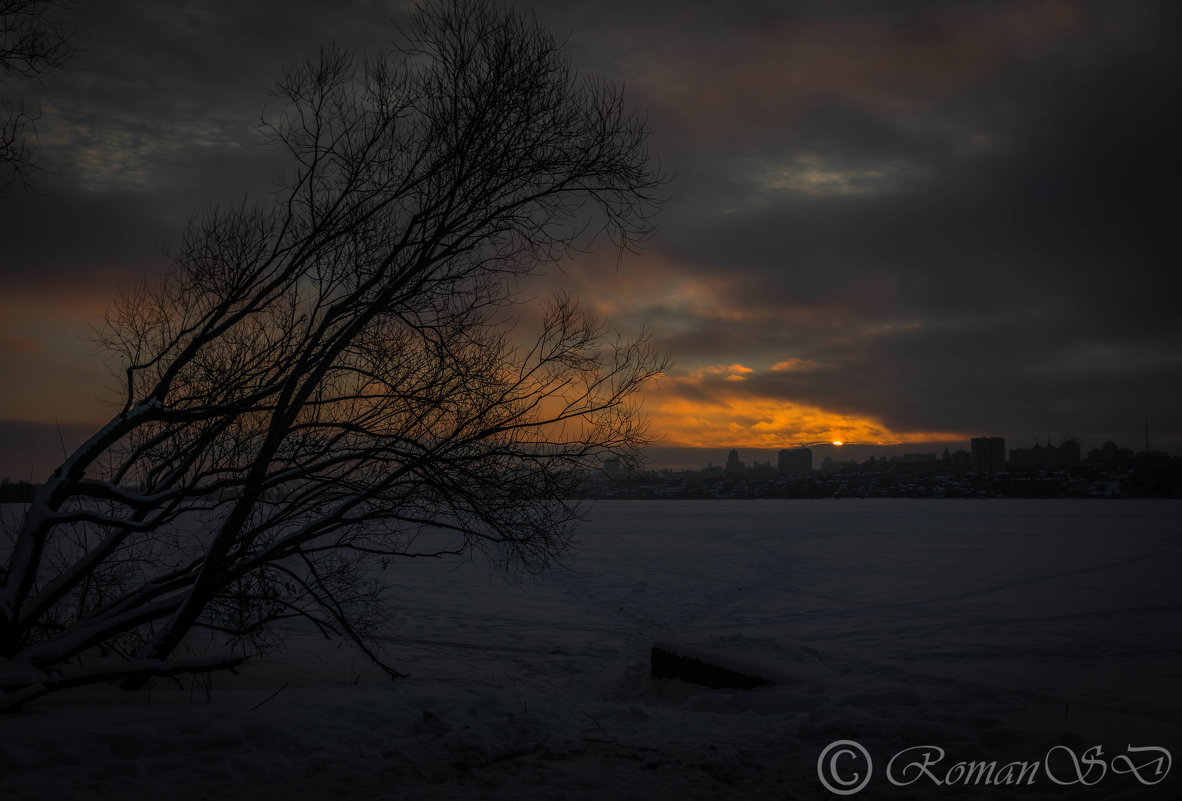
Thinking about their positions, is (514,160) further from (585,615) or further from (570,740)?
(585,615)

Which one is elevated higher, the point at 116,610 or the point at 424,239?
the point at 424,239

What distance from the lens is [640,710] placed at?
308 inches

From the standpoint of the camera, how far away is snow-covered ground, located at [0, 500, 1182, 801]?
5.33 metres

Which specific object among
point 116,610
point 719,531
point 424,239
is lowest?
point 719,531

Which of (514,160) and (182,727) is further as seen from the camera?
(514,160)

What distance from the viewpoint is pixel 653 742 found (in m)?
6.59

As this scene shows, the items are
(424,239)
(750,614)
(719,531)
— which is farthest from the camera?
(719,531)

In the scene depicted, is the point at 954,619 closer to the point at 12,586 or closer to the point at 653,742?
the point at 653,742

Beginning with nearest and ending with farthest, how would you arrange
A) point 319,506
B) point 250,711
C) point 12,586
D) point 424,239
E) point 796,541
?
point 250,711 → point 12,586 → point 424,239 → point 319,506 → point 796,541

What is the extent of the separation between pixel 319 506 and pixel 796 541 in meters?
35.2

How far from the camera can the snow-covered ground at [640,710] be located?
5.33 metres

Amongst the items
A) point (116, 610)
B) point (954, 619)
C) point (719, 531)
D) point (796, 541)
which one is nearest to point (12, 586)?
point (116, 610)

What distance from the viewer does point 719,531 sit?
4775cm

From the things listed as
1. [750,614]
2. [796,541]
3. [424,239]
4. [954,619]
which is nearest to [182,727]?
[424,239]
